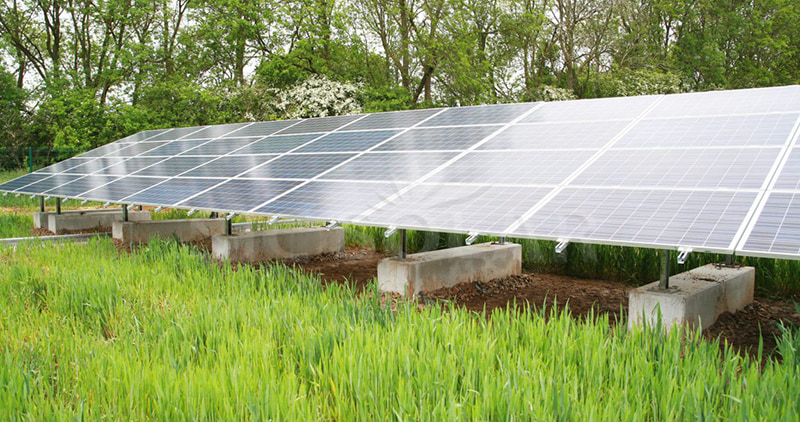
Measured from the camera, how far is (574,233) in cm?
575

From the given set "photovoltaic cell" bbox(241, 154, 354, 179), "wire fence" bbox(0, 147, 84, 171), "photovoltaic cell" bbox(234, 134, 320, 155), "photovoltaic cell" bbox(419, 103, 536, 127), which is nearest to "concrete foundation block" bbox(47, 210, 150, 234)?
"photovoltaic cell" bbox(234, 134, 320, 155)

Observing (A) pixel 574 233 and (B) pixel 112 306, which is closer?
(A) pixel 574 233

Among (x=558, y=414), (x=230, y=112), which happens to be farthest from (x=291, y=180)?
(x=230, y=112)

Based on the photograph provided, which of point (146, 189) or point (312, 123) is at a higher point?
point (312, 123)

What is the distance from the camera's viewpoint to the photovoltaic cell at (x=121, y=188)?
11.4 m

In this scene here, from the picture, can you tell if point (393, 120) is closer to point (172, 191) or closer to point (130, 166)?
point (172, 191)

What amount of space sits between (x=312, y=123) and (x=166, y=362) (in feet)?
33.6

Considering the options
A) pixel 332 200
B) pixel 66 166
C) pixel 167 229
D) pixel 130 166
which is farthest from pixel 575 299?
pixel 66 166

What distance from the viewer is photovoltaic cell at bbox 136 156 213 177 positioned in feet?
41.2

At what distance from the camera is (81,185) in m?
13.4

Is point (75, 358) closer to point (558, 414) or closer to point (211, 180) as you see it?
point (558, 414)

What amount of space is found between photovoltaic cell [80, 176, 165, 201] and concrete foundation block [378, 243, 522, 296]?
220 inches

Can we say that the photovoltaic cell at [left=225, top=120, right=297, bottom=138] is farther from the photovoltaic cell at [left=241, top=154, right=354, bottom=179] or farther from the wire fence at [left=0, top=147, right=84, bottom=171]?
the wire fence at [left=0, top=147, right=84, bottom=171]

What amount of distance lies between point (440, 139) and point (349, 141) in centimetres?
208
